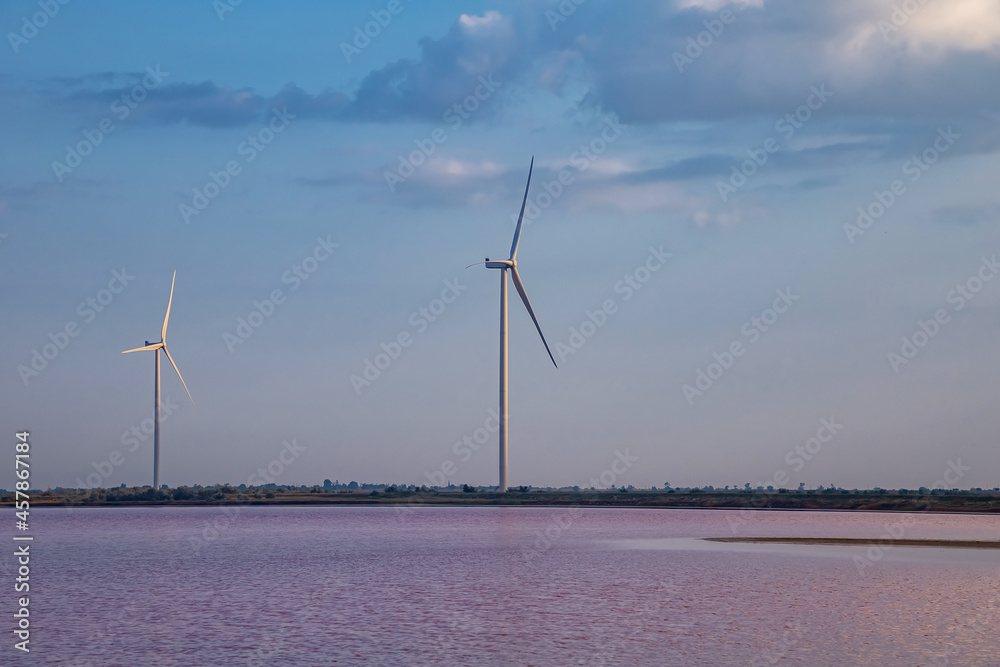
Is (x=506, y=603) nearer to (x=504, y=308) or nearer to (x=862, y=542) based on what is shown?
(x=862, y=542)

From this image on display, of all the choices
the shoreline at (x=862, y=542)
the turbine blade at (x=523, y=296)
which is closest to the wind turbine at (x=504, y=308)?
the turbine blade at (x=523, y=296)

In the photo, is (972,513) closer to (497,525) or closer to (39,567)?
(497,525)

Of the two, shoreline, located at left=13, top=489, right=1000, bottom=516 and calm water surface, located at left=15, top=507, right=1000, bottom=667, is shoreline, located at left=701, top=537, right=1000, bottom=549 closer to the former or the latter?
calm water surface, located at left=15, top=507, right=1000, bottom=667

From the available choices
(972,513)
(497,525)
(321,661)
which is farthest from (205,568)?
(972,513)

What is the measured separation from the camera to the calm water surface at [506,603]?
3061 centimetres

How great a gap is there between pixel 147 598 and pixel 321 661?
17.2m

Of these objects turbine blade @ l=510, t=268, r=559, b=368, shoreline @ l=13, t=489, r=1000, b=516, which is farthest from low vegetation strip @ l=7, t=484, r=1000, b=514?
turbine blade @ l=510, t=268, r=559, b=368

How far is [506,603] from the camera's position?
41906mm

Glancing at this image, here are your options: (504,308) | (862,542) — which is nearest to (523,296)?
(504,308)

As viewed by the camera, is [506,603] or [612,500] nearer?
[506,603]

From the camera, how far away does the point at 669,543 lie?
77125mm

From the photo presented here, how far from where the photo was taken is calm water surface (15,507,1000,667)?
100ft

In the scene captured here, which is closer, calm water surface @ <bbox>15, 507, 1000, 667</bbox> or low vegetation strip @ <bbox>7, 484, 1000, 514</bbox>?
calm water surface @ <bbox>15, 507, 1000, 667</bbox>

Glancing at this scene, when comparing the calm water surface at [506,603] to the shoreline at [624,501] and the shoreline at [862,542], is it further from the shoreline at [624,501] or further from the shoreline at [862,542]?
the shoreline at [624,501]
